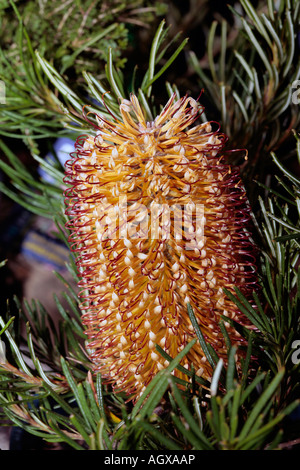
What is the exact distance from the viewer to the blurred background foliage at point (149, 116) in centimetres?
25

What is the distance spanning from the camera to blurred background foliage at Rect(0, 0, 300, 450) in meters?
0.25

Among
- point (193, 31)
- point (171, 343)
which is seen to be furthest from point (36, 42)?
point (171, 343)

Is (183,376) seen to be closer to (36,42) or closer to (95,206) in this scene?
(95,206)

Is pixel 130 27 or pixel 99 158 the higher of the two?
pixel 130 27

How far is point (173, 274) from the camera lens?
259 millimetres

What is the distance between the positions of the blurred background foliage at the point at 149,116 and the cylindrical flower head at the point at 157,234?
25 millimetres

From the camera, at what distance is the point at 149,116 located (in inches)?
12.8

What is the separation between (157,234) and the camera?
0.81ft

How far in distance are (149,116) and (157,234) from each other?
126 mm

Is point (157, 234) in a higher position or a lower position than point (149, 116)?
lower

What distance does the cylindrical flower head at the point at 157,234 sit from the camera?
0.82 feet

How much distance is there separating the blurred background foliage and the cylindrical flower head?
0.08ft
